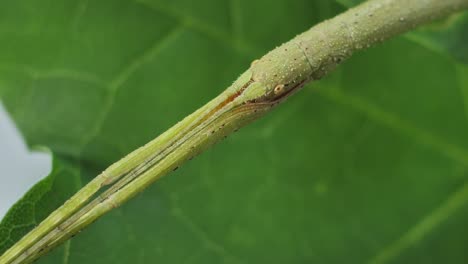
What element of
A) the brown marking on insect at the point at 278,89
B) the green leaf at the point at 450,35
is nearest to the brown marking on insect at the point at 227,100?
the brown marking on insect at the point at 278,89

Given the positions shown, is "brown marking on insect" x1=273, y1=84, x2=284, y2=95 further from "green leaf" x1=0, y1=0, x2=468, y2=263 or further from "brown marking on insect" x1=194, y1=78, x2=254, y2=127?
"green leaf" x1=0, y1=0, x2=468, y2=263

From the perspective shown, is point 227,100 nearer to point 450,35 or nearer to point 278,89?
point 278,89

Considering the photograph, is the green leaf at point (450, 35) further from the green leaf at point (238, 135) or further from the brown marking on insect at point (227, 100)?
the brown marking on insect at point (227, 100)

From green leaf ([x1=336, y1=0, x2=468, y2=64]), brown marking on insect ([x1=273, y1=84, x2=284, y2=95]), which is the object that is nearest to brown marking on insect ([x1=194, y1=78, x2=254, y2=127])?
brown marking on insect ([x1=273, y1=84, x2=284, y2=95])

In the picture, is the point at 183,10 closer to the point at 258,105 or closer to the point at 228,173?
the point at 228,173

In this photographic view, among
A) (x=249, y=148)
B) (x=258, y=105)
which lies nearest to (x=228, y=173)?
(x=249, y=148)

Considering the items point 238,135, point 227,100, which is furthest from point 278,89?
point 238,135

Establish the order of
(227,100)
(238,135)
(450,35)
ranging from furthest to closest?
(238,135)
(450,35)
(227,100)

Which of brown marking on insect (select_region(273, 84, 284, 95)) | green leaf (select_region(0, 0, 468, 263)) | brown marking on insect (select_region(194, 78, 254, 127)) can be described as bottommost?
brown marking on insect (select_region(194, 78, 254, 127))

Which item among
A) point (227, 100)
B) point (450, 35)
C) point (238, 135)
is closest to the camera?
point (227, 100)
